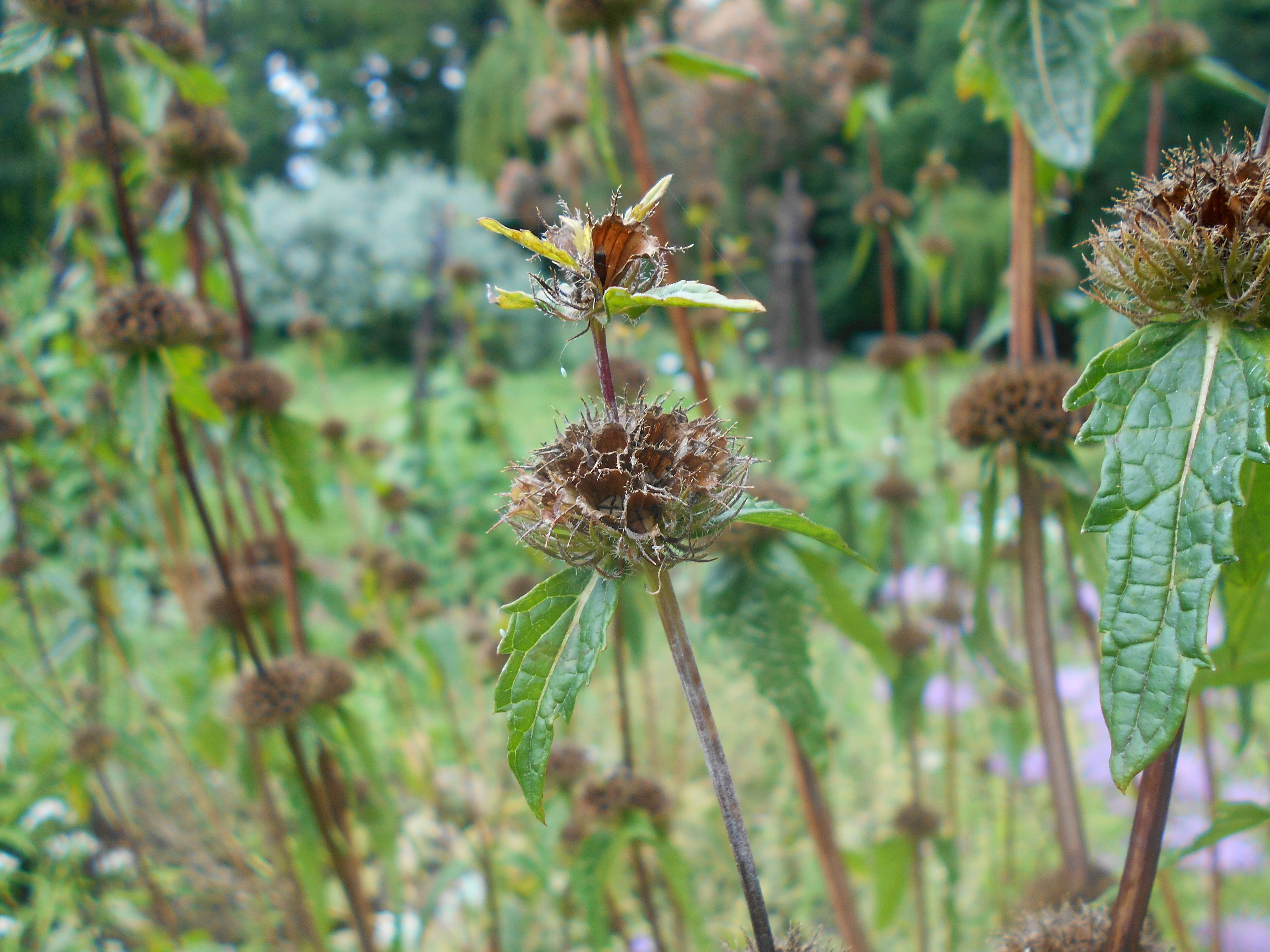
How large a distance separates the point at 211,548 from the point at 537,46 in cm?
464

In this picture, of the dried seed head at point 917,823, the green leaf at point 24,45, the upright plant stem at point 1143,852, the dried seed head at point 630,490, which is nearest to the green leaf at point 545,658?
the dried seed head at point 630,490

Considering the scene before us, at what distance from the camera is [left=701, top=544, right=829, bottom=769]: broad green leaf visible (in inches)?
30.6

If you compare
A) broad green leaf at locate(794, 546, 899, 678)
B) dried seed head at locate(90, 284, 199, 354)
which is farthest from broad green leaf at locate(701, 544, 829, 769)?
dried seed head at locate(90, 284, 199, 354)

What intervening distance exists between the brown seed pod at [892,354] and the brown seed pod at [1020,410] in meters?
0.85

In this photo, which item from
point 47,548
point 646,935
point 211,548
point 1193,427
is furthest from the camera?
point 47,548

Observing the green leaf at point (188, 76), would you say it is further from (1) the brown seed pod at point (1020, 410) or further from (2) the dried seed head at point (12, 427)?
(1) the brown seed pod at point (1020, 410)

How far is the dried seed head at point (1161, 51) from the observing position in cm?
108

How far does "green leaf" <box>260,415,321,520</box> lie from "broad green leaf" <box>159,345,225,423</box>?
0.21 m

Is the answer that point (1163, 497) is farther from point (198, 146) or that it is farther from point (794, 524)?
point (198, 146)

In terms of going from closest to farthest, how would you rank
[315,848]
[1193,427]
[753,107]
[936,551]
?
[1193,427], [315,848], [936,551], [753,107]

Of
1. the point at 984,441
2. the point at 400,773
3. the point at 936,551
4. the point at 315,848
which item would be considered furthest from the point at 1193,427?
the point at 936,551

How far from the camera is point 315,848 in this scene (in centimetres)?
114

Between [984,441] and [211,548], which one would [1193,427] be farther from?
[211,548]

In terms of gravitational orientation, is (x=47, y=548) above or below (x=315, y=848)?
above
